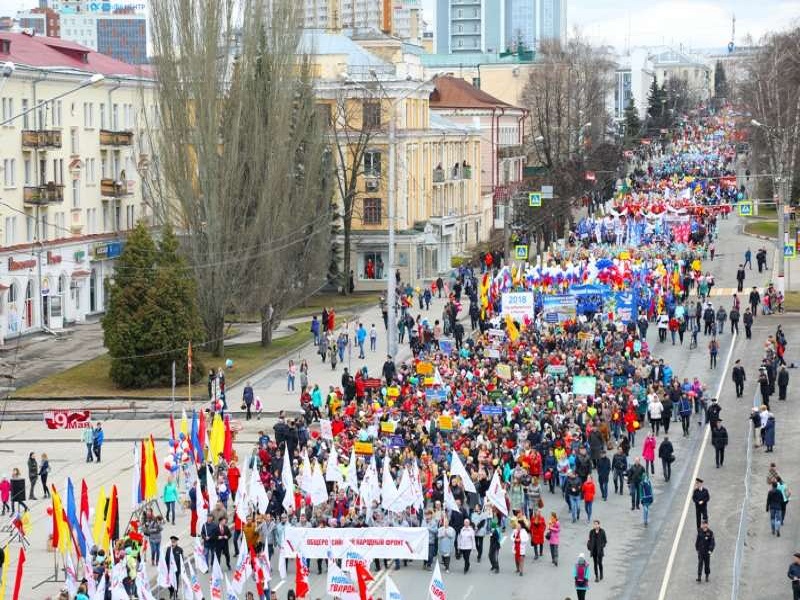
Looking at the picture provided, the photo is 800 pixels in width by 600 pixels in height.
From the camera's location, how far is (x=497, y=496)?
30875 millimetres

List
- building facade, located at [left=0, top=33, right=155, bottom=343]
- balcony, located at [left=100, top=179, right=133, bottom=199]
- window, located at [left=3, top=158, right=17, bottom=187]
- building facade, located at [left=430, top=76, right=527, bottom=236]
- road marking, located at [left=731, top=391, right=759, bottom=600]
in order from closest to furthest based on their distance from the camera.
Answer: road marking, located at [left=731, top=391, right=759, bottom=600]
window, located at [left=3, top=158, right=17, bottom=187]
building facade, located at [left=0, top=33, right=155, bottom=343]
balcony, located at [left=100, top=179, right=133, bottom=199]
building facade, located at [left=430, top=76, right=527, bottom=236]

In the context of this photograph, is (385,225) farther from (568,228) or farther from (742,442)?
(742,442)

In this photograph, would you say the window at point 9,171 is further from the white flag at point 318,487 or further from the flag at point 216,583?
the flag at point 216,583

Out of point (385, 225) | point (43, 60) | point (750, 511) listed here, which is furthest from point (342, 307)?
point (750, 511)

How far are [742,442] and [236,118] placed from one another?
2262 cm

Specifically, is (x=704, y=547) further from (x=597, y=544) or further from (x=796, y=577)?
(x=796, y=577)

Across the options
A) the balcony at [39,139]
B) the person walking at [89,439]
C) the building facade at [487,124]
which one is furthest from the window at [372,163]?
the person walking at [89,439]

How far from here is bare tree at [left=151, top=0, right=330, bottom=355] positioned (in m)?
55.3

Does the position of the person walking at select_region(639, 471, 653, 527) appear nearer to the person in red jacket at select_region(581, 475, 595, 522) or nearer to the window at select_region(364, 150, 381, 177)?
the person in red jacket at select_region(581, 475, 595, 522)

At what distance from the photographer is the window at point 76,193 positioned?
221 feet

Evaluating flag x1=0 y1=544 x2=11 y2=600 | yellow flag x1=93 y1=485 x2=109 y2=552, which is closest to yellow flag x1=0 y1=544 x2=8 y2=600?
flag x1=0 y1=544 x2=11 y2=600

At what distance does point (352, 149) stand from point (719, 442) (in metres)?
41.5

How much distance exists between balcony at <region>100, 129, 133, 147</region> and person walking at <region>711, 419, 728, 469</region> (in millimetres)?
38962

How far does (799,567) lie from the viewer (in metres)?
25.8
